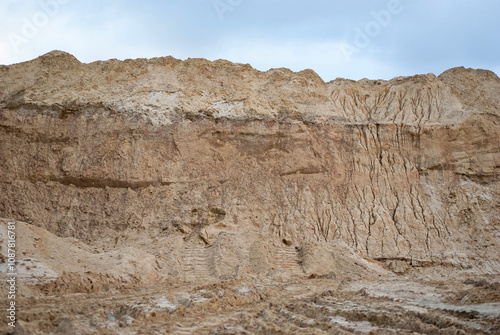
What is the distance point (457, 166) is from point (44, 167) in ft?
60.1

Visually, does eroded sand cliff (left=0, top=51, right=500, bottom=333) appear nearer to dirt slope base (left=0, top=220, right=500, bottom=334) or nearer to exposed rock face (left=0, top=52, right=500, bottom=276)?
exposed rock face (left=0, top=52, right=500, bottom=276)

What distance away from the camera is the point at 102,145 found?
2364 cm

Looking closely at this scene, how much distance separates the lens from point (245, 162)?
79.0 feet

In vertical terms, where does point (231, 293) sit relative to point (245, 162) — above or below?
below

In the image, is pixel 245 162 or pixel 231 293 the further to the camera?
pixel 245 162

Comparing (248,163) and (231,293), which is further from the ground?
(248,163)

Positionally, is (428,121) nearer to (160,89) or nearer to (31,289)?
(160,89)

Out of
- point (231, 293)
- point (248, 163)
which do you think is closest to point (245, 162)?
point (248, 163)

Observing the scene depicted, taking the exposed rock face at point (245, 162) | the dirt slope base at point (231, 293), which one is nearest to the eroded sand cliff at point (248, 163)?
the exposed rock face at point (245, 162)

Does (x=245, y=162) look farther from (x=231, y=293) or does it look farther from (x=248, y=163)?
(x=231, y=293)

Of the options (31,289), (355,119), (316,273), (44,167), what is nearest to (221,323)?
(31,289)

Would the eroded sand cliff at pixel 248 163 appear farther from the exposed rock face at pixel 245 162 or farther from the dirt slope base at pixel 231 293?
the dirt slope base at pixel 231 293

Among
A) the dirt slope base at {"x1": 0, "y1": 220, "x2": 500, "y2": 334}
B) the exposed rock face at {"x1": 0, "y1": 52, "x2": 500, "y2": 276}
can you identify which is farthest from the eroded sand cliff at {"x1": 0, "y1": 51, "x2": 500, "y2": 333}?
the dirt slope base at {"x1": 0, "y1": 220, "x2": 500, "y2": 334}

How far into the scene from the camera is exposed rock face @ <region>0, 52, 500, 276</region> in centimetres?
2170
